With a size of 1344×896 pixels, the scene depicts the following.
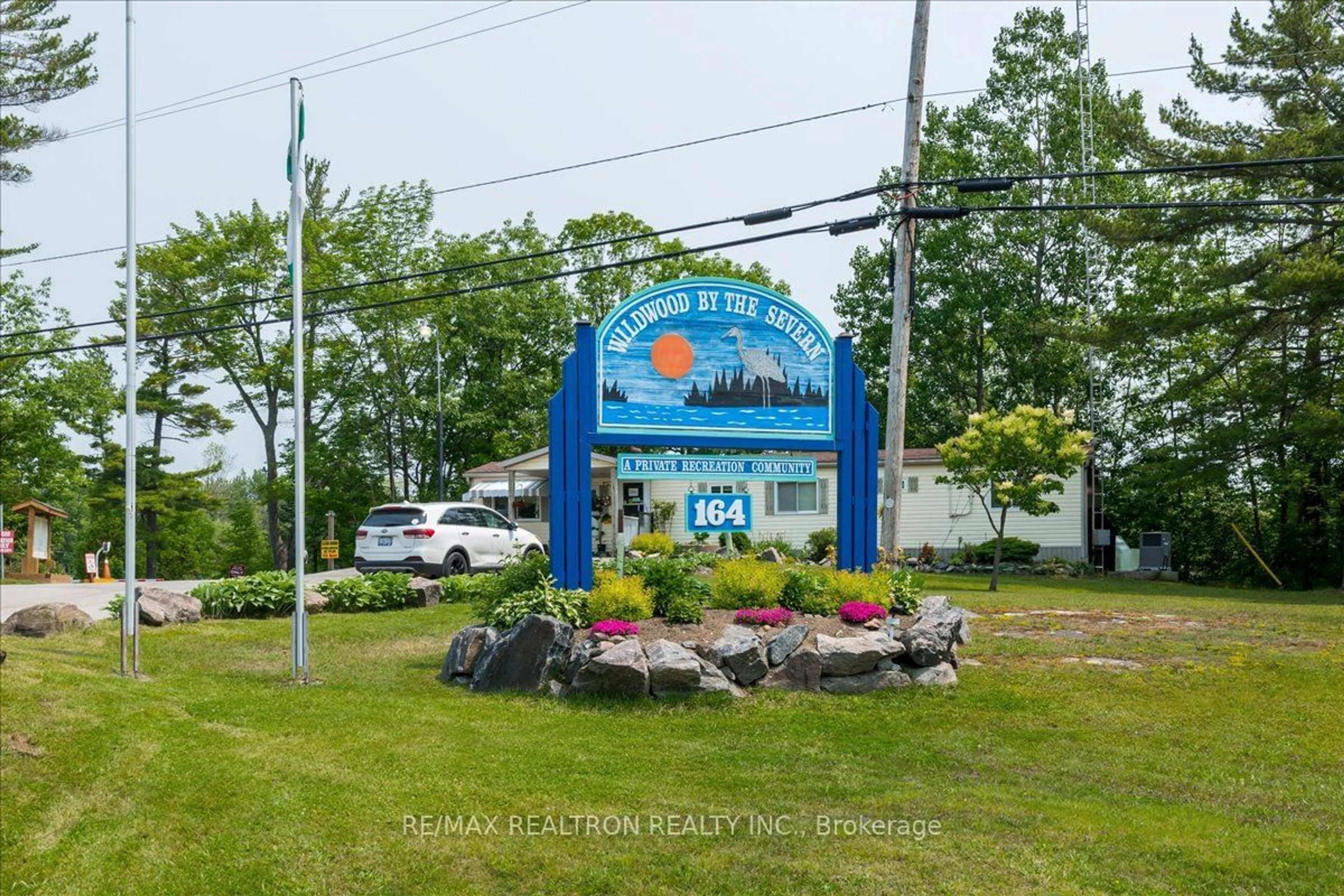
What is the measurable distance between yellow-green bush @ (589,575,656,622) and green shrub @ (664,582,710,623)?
0.21m

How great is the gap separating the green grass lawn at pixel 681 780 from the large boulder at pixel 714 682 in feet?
0.70

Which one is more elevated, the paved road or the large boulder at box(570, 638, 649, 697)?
the large boulder at box(570, 638, 649, 697)

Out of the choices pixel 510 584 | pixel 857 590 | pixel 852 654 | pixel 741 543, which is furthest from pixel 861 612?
pixel 741 543

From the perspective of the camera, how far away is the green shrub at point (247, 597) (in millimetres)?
16547

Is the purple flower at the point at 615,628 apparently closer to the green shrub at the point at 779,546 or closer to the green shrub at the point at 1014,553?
the green shrub at the point at 779,546

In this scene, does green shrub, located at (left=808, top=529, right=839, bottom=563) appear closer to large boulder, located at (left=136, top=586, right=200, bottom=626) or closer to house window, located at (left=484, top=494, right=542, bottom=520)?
house window, located at (left=484, top=494, right=542, bottom=520)

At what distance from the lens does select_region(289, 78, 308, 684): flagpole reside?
11.0 meters

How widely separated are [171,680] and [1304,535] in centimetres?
2810

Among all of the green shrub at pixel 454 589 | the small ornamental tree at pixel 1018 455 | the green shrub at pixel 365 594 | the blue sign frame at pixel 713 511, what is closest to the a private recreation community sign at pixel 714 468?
the blue sign frame at pixel 713 511

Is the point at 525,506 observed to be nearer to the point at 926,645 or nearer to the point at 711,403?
the point at 711,403

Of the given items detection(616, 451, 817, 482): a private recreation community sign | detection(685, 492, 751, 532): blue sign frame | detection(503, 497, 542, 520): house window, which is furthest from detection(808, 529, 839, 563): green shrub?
detection(685, 492, 751, 532): blue sign frame

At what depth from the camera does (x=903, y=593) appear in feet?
40.9

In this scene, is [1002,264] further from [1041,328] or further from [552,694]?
[552,694]

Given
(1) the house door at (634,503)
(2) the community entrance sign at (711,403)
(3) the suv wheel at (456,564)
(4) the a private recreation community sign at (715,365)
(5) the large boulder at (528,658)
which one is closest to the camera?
(5) the large boulder at (528,658)
